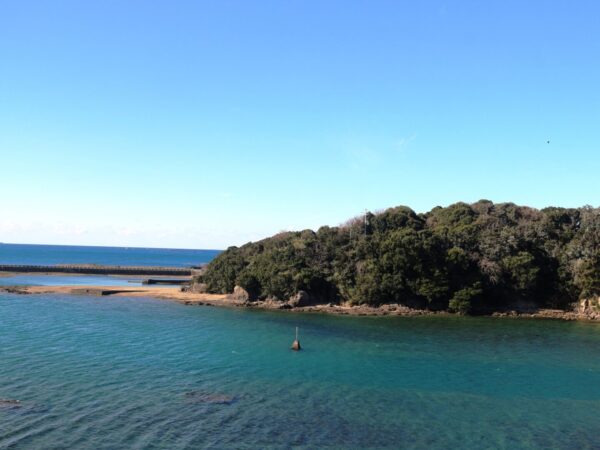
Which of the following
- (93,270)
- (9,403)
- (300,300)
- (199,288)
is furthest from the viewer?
(93,270)

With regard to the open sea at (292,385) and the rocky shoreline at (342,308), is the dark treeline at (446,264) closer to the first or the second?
the rocky shoreline at (342,308)

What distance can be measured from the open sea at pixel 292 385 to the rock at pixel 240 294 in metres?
→ 18.8

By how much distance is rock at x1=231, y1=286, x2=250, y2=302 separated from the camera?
75.8 m

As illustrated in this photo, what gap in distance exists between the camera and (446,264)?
70.3 m

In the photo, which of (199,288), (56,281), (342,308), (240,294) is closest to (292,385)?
(342,308)

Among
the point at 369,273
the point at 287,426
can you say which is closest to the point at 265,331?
the point at 369,273

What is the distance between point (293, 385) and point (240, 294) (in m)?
45.1

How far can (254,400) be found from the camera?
1132 inches

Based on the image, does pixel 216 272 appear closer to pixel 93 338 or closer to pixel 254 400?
pixel 93 338

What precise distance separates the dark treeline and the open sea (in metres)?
12.5

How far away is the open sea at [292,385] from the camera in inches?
926

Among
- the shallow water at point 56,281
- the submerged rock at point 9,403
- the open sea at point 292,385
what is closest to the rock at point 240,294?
the open sea at point 292,385

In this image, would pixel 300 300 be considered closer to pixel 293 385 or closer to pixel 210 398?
pixel 293 385

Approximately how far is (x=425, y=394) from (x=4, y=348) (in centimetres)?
3380
